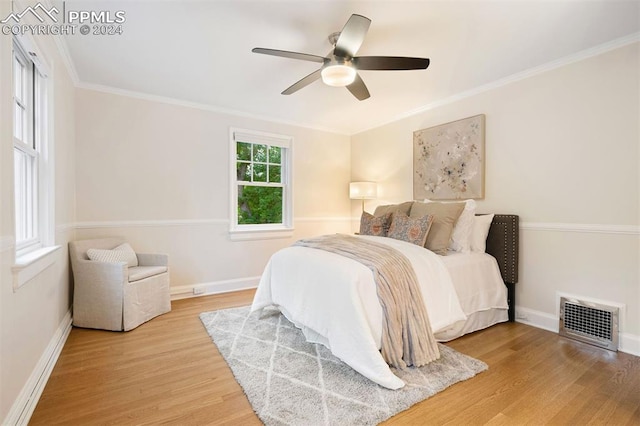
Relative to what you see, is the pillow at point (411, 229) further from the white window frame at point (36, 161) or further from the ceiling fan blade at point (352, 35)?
the white window frame at point (36, 161)

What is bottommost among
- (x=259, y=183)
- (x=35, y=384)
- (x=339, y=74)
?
(x=35, y=384)

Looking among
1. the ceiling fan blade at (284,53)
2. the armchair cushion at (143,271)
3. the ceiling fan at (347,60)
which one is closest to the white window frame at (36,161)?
the armchair cushion at (143,271)

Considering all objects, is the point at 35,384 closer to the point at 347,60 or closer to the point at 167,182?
the point at 167,182

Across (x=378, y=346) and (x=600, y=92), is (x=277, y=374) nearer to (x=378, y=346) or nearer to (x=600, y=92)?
(x=378, y=346)

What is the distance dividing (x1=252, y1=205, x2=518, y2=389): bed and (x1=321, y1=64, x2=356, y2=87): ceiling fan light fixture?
53.6 inches

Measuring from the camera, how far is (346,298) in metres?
2.00

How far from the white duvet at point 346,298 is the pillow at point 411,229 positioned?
14cm

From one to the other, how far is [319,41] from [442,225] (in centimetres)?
193

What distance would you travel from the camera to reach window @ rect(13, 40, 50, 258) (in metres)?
1.93

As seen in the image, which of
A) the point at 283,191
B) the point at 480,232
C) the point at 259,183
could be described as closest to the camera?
the point at 480,232

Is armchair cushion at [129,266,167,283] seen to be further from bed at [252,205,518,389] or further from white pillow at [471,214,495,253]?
white pillow at [471,214,495,253]

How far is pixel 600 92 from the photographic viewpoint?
2488mm

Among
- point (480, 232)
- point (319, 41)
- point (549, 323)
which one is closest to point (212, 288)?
point (319, 41)

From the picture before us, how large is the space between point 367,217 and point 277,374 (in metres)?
2.00
